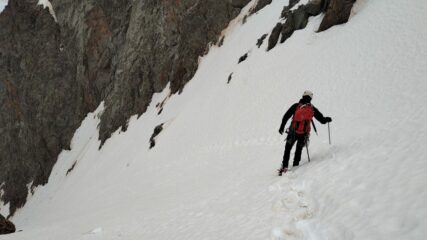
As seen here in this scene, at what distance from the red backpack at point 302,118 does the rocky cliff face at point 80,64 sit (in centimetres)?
2894

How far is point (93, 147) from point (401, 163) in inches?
1662

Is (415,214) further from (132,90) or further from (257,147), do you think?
(132,90)

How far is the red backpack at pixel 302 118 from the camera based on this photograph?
9578 millimetres

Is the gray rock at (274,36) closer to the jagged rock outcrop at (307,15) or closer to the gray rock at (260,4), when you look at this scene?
the jagged rock outcrop at (307,15)

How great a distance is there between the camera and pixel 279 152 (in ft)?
46.2

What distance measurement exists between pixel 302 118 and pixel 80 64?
54.0m

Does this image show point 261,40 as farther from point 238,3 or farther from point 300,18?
point 238,3

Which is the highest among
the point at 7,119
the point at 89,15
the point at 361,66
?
the point at 89,15

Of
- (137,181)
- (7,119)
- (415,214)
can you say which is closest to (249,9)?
(137,181)

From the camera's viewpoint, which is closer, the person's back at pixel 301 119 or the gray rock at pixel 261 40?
the person's back at pixel 301 119

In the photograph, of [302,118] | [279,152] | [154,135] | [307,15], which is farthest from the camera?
[154,135]

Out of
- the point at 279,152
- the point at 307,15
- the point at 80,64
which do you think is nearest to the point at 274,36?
the point at 307,15

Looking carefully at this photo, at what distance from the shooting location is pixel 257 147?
16.8 metres

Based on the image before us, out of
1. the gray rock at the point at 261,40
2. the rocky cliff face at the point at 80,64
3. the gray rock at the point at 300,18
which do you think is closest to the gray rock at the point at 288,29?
the gray rock at the point at 300,18
